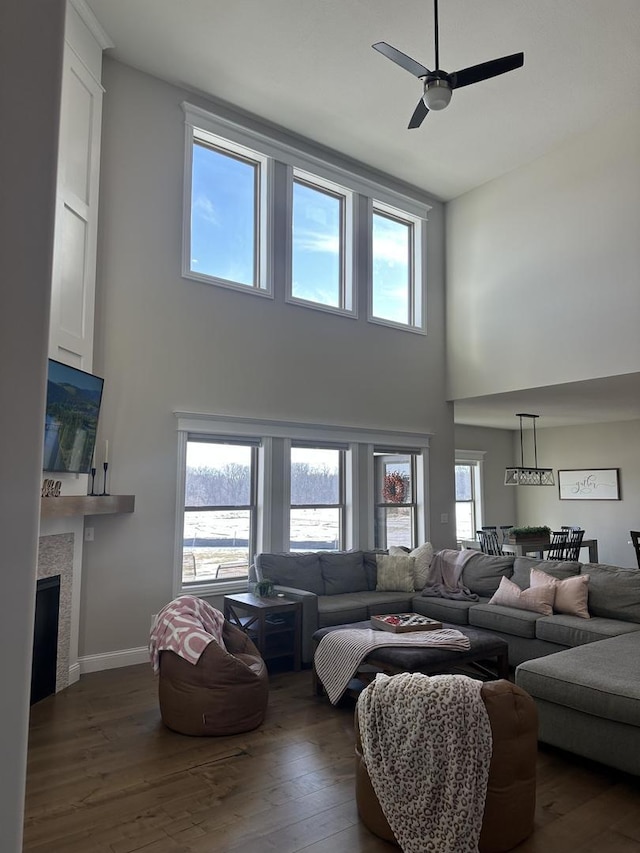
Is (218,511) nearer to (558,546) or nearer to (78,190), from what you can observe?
(78,190)

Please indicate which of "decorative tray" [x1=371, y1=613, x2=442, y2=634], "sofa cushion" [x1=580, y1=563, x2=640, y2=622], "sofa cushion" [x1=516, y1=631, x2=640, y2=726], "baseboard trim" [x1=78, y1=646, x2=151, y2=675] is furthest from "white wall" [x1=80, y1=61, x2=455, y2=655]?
"sofa cushion" [x1=516, y1=631, x2=640, y2=726]

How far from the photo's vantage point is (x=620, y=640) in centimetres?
413

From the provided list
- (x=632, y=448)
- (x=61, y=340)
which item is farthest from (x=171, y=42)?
(x=632, y=448)

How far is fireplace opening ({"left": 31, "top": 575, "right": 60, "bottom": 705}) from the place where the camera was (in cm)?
434

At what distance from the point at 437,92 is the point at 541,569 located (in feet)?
13.0

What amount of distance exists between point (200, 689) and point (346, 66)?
17.6 feet

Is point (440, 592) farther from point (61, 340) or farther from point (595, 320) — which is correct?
point (61, 340)

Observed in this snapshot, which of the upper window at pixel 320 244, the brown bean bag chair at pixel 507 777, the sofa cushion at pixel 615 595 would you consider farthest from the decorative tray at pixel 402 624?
the upper window at pixel 320 244

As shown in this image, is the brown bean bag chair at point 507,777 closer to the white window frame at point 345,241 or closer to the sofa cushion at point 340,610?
the sofa cushion at point 340,610

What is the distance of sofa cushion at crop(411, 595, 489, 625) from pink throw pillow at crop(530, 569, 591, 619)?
767mm

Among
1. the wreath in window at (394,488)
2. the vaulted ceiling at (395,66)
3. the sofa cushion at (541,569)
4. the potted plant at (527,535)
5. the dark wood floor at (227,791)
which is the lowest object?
the dark wood floor at (227,791)

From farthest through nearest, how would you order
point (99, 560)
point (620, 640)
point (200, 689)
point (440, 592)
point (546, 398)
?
1. point (546, 398)
2. point (440, 592)
3. point (99, 560)
4. point (620, 640)
5. point (200, 689)

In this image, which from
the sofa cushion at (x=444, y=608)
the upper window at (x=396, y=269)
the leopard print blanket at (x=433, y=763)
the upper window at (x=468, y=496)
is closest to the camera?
the leopard print blanket at (x=433, y=763)

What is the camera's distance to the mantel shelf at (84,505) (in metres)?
3.96
